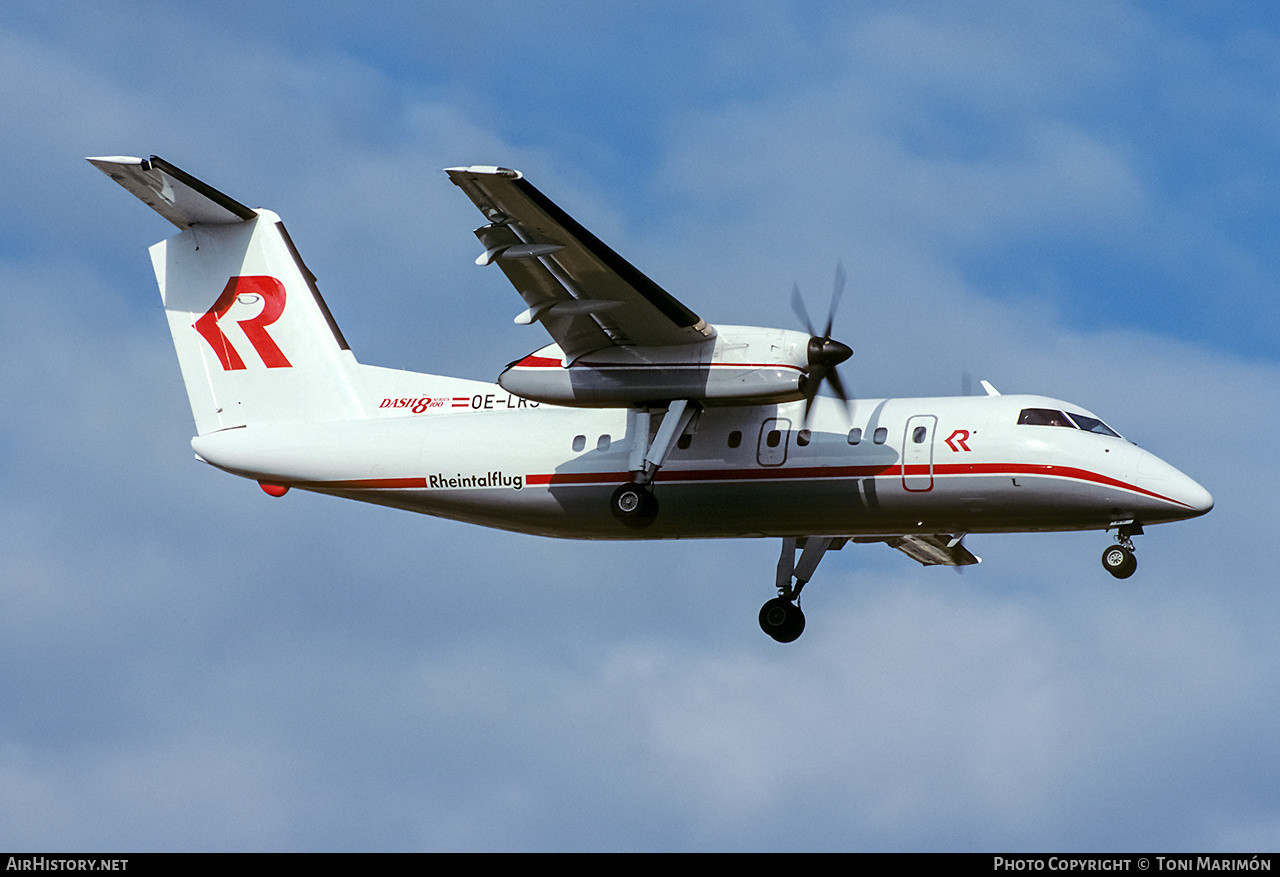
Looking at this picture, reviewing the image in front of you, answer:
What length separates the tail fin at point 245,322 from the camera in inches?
879

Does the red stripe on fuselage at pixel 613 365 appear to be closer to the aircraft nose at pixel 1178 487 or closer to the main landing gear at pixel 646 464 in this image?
the main landing gear at pixel 646 464

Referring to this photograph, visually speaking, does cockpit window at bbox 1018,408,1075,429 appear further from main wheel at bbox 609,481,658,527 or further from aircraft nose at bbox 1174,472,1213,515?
main wheel at bbox 609,481,658,527

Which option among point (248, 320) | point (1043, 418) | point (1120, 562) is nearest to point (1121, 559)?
point (1120, 562)

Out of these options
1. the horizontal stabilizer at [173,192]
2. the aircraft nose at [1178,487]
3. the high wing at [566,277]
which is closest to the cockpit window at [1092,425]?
the aircraft nose at [1178,487]

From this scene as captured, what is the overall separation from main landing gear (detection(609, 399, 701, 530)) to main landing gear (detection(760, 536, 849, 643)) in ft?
10.3

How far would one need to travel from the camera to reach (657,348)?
64.4ft

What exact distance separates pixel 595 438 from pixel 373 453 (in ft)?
9.49

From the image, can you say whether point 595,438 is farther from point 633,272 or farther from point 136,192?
point 136,192

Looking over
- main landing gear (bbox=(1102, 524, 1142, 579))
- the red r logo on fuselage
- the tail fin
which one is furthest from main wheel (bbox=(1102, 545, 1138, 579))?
the red r logo on fuselage

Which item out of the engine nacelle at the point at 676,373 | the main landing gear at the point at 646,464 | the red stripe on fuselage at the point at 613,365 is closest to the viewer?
the engine nacelle at the point at 676,373

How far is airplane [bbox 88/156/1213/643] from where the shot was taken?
1902cm

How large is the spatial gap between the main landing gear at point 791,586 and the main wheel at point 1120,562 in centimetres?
421

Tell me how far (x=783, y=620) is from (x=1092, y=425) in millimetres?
5081
